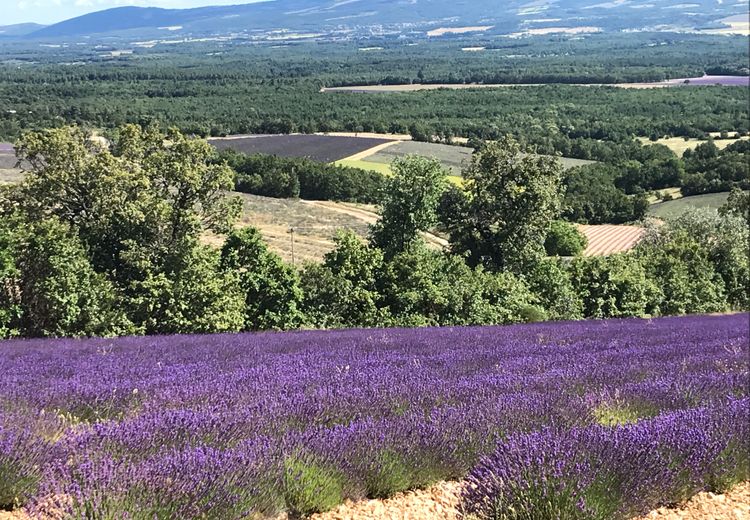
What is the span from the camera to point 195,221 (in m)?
19.8

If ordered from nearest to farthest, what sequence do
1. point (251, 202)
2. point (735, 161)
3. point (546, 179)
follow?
1. point (546, 179)
2. point (251, 202)
3. point (735, 161)

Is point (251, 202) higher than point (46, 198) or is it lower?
lower

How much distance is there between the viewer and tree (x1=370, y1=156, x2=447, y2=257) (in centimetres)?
2666

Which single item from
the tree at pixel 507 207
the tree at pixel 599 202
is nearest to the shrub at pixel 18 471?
the tree at pixel 507 207

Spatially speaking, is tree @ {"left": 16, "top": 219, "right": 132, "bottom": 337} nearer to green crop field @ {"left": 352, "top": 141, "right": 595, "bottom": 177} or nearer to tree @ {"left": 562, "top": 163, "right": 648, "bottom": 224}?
green crop field @ {"left": 352, "top": 141, "right": 595, "bottom": 177}

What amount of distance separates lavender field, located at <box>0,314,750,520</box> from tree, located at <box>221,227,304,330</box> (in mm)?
12012

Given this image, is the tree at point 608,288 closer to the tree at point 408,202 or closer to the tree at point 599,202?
the tree at point 408,202

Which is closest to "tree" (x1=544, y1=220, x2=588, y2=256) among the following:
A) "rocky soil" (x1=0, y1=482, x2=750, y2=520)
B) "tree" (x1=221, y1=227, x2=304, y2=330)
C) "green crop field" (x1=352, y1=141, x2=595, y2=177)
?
"green crop field" (x1=352, y1=141, x2=595, y2=177)

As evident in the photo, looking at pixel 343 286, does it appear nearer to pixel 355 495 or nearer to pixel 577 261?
pixel 577 261

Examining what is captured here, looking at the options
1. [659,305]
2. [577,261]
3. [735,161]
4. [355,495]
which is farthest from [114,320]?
[735,161]

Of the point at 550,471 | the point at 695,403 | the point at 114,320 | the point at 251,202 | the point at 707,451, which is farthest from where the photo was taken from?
the point at 251,202

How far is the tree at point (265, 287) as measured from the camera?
1875 centimetres

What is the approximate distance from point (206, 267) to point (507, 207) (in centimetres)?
1493

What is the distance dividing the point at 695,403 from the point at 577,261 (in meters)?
21.7
